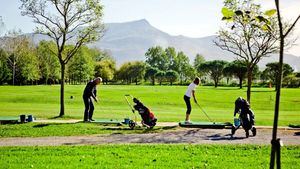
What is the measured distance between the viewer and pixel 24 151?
12344 mm

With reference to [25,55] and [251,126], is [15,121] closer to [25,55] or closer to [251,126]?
[251,126]

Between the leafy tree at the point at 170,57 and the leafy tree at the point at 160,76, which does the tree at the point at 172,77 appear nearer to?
the leafy tree at the point at 160,76

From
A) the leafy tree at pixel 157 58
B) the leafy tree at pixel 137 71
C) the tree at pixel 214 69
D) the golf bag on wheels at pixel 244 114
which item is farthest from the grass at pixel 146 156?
the leafy tree at pixel 157 58

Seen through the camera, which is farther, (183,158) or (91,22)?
(91,22)

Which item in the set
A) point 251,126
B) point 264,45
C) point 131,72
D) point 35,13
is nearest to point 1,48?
point 131,72

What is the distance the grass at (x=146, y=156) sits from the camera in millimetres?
10531

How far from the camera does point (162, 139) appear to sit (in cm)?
1561

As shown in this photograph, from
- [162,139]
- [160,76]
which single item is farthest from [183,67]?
[162,139]

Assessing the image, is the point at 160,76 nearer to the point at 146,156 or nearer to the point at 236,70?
the point at 236,70

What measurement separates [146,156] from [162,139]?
157 inches

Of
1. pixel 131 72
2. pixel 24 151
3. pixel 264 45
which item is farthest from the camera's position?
pixel 131 72

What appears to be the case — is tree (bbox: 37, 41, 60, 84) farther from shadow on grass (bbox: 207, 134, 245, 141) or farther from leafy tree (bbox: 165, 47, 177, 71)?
shadow on grass (bbox: 207, 134, 245, 141)

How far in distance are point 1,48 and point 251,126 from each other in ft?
274

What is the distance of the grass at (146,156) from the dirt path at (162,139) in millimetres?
1274
